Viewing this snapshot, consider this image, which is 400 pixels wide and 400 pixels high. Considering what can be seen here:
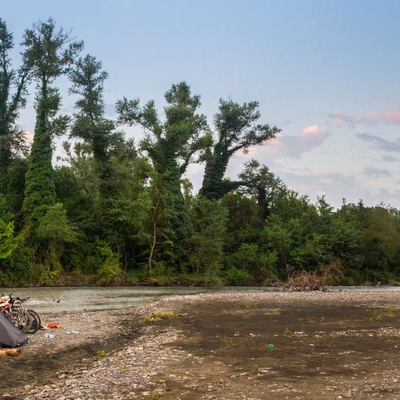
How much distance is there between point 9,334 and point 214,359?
6489 millimetres

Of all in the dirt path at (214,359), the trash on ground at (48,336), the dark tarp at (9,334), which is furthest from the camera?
the trash on ground at (48,336)

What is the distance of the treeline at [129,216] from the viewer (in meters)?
56.2

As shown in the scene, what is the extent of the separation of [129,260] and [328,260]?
2736cm

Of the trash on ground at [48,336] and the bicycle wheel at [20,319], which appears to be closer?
the bicycle wheel at [20,319]

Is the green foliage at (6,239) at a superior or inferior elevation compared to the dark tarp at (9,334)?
superior

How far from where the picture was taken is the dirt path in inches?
474

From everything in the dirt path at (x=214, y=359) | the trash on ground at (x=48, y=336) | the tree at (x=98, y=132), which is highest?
the tree at (x=98, y=132)

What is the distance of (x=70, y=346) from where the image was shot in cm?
1711

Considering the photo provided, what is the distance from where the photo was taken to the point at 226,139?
3132 inches

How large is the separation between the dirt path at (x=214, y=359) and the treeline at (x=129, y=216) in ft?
104

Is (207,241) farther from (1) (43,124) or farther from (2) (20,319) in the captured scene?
(2) (20,319)

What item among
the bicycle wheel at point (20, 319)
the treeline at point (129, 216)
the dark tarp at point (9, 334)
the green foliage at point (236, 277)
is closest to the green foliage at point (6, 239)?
the treeline at point (129, 216)

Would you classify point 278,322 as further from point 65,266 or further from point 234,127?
point 234,127

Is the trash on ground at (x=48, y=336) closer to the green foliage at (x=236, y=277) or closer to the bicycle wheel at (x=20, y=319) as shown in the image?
the bicycle wheel at (x=20, y=319)
